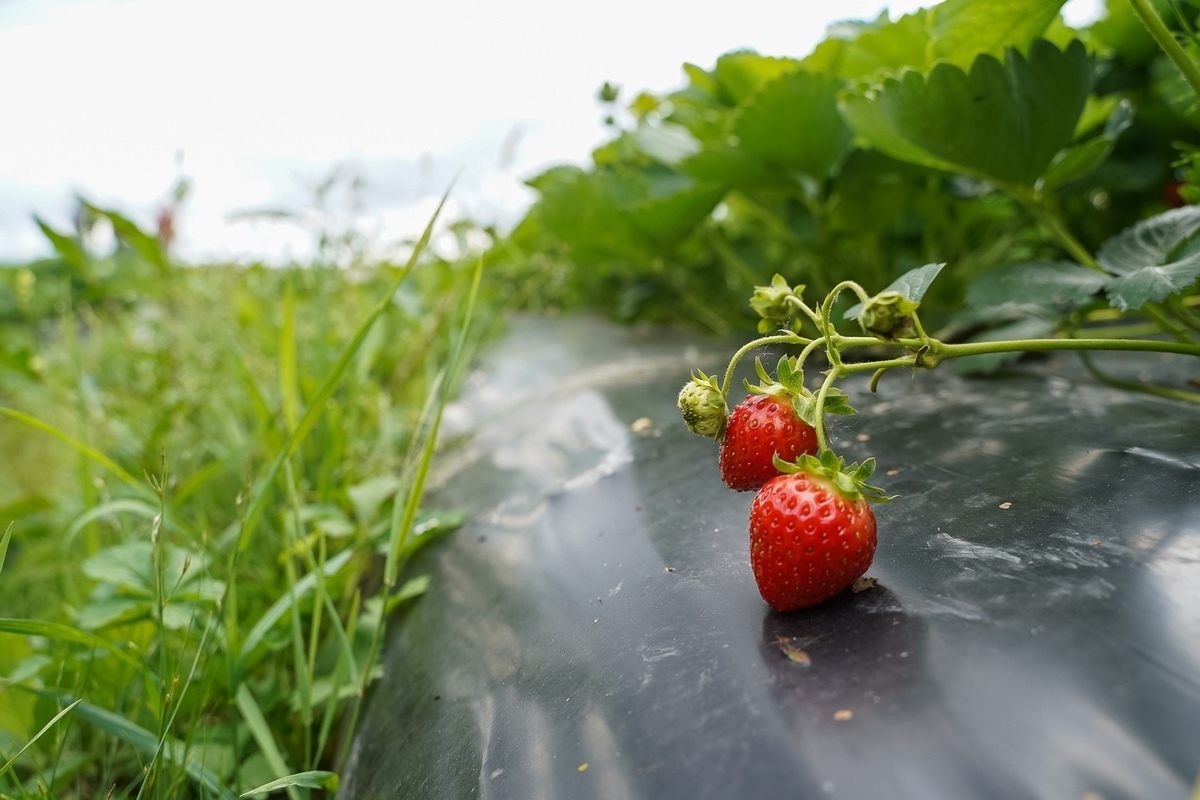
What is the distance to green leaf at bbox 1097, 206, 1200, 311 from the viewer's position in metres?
0.65

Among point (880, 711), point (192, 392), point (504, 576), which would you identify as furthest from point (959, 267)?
point (192, 392)

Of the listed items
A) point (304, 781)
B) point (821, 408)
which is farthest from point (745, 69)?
point (304, 781)

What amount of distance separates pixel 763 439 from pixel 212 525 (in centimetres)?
118

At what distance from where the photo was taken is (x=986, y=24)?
2.64ft

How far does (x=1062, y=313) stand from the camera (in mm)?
→ 899

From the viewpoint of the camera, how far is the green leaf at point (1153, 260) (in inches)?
25.4

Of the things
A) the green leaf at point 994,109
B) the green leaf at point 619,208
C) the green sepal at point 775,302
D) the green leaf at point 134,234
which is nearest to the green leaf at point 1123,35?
the green leaf at point 994,109

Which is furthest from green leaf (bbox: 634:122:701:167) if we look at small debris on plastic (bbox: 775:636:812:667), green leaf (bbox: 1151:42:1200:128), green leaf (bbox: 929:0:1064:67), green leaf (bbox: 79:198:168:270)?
green leaf (bbox: 79:198:168:270)

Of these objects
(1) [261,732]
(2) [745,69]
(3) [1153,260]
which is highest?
(2) [745,69]

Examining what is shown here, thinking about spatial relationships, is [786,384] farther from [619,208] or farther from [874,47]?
[619,208]

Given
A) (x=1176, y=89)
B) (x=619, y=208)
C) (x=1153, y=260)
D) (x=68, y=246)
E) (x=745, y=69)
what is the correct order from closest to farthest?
(x=1153, y=260) < (x=1176, y=89) < (x=745, y=69) < (x=619, y=208) < (x=68, y=246)

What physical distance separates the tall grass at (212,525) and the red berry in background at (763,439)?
1.16 ft

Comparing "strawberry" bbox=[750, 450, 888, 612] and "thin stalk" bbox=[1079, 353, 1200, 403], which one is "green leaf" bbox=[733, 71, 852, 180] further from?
"strawberry" bbox=[750, 450, 888, 612]

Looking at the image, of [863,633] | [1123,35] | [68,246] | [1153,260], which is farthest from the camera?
[68,246]
